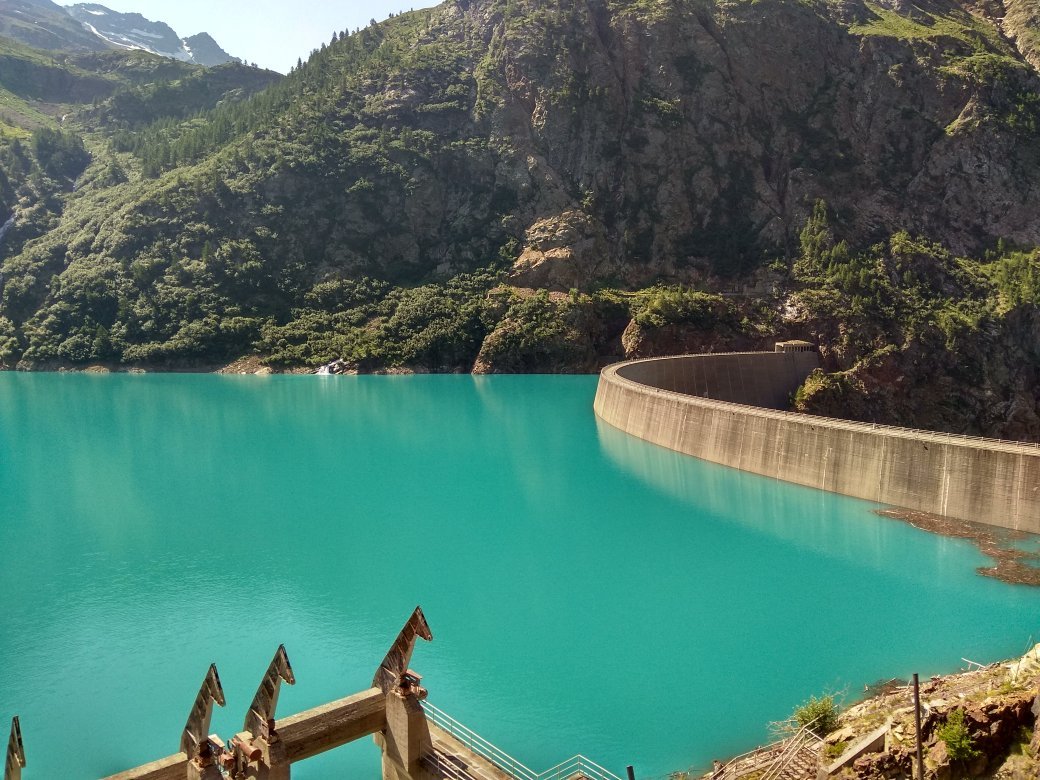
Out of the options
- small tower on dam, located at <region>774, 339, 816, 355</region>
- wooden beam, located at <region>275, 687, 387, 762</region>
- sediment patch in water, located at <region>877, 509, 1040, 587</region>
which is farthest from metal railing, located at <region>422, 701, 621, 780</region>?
small tower on dam, located at <region>774, 339, 816, 355</region>

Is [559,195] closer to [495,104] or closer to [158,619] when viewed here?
[495,104]

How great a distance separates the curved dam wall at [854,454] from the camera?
34.6 m

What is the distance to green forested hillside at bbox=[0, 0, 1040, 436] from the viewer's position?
99.3 metres

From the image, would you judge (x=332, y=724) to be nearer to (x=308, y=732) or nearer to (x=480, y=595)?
(x=308, y=732)

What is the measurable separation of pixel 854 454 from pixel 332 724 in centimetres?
3092

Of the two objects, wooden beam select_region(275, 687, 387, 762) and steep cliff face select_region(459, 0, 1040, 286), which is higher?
steep cliff face select_region(459, 0, 1040, 286)

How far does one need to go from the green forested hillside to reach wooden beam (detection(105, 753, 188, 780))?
83461 millimetres

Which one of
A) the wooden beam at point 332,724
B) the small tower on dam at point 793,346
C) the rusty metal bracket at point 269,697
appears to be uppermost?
the small tower on dam at point 793,346

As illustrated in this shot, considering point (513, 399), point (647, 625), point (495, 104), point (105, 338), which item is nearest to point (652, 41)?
point (495, 104)

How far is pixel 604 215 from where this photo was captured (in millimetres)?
114938

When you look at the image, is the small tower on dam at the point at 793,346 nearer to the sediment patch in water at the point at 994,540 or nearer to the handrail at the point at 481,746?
the sediment patch in water at the point at 994,540

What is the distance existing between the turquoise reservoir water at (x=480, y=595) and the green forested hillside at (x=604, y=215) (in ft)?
162

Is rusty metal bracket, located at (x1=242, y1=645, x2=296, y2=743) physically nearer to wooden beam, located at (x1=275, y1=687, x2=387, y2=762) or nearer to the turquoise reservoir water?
wooden beam, located at (x1=275, y1=687, x2=387, y2=762)

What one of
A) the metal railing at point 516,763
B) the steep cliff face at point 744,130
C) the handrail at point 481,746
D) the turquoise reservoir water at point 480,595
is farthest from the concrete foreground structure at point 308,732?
the steep cliff face at point 744,130
